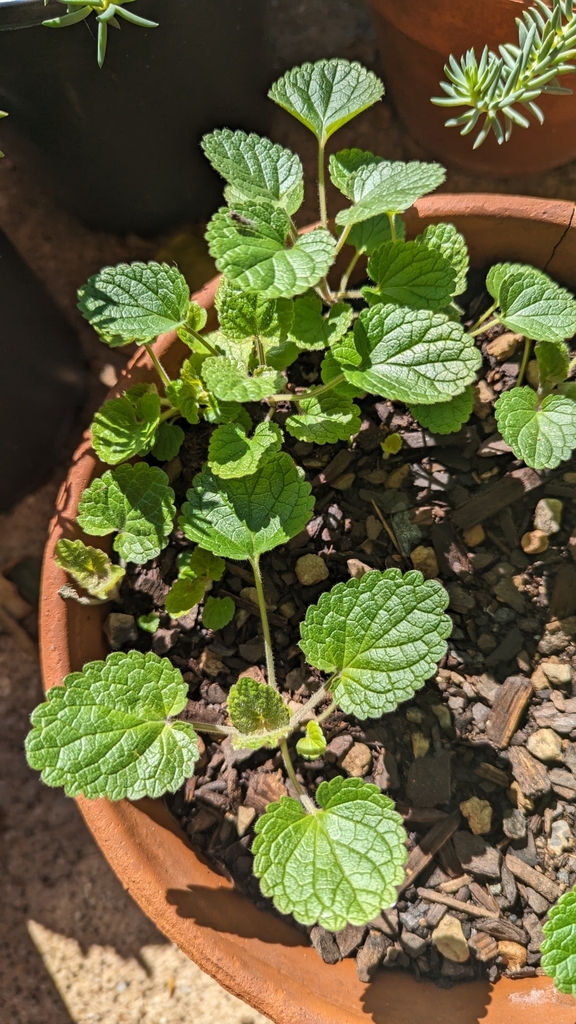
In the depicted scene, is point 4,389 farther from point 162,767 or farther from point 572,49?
point 572,49

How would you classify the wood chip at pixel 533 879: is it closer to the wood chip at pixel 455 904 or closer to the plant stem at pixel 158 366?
the wood chip at pixel 455 904

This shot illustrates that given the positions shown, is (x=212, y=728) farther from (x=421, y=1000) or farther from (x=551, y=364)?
(x=551, y=364)

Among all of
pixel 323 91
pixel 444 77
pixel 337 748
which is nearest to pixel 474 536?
pixel 337 748

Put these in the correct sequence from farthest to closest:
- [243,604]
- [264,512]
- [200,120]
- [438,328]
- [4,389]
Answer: [200,120] → [4,389] → [243,604] → [264,512] → [438,328]

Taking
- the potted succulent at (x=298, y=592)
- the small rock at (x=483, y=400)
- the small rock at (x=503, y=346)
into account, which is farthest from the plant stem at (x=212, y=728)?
the small rock at (x=503, y=346)

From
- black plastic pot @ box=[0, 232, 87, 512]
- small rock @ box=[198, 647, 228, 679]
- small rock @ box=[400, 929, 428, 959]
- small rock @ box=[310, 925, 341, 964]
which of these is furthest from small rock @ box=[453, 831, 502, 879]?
black plastic pot @ box=[0, 232, 87, 512]

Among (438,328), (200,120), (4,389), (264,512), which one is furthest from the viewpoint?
(200,120)

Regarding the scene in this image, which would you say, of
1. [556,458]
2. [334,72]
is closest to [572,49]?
[334,72]

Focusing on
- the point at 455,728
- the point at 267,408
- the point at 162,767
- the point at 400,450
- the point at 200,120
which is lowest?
the point at 455,728
